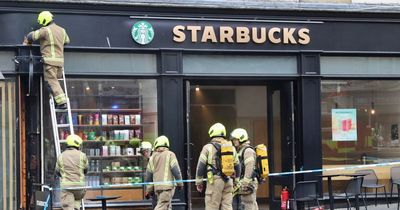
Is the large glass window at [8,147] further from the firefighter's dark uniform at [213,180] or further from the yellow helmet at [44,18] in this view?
the firefighter's dark uniform at [213,180]

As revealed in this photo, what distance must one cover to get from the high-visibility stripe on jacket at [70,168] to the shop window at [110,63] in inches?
88.5

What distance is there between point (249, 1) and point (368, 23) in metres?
2.68

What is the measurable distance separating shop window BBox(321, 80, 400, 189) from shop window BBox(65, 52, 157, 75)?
3.81m

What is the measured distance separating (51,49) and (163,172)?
3.03m

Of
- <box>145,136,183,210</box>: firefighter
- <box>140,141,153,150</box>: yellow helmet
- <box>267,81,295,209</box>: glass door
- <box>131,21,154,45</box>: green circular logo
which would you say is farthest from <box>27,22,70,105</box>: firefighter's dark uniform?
<box>267,81,295,209</box>: glass door

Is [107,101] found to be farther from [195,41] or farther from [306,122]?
[306,122]

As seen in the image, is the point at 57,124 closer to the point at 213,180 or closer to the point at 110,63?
the point at 110,63

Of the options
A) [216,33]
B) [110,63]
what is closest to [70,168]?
[110,63]

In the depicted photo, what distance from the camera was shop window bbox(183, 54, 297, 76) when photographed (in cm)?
1215

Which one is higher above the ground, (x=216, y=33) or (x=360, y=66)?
(x=216, y=33)

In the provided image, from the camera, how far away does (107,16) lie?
11711 millimetres

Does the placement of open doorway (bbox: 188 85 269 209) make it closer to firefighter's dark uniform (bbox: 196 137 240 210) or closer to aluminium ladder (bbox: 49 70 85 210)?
aluminium ladder (bbox: 49 70 85 210)

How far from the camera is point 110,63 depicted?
11742mm

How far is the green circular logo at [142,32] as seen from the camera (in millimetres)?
11789
